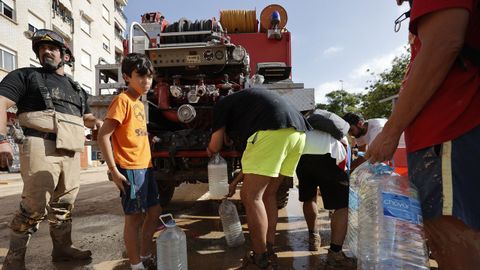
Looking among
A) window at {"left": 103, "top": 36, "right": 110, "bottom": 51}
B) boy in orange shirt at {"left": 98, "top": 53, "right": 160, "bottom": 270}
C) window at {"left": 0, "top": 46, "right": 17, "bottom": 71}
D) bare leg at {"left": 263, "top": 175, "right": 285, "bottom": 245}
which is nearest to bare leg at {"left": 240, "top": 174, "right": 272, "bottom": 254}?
bare leg at {"left": 263, "top": 175, "right": 285, "bottom": 245}

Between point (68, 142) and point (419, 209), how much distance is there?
2.92m

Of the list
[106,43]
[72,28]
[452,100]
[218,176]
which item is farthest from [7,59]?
[452,100]

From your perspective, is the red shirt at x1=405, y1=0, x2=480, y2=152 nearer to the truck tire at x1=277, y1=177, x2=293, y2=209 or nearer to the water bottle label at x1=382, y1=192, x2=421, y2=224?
the water bottle label at x1=382, y1=192, x2=421, y2=224

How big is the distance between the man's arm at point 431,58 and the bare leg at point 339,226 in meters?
1.84

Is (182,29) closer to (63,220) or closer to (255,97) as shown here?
(255,97)

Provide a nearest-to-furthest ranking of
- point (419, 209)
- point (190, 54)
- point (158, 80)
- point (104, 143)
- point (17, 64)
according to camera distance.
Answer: point (419, 209), point (104, 143), point (190, 54), point (158, 80), point (17, 64)

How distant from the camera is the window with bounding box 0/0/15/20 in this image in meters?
16.4

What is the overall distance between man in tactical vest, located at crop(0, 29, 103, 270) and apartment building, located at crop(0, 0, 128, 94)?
13.7 metres

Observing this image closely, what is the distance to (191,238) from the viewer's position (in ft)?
12.5

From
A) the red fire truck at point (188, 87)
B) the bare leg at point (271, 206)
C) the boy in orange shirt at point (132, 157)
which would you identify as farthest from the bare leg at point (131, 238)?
A: the red fire truck at point (188, 87)

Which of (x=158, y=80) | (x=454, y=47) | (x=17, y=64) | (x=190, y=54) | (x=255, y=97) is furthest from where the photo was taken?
(x=17, y=64)

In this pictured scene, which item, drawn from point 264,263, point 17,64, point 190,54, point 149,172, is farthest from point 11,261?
point 17,64

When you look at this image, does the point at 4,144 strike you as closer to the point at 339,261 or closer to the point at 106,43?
the point at 339,261

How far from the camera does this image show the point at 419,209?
4.13 feet
